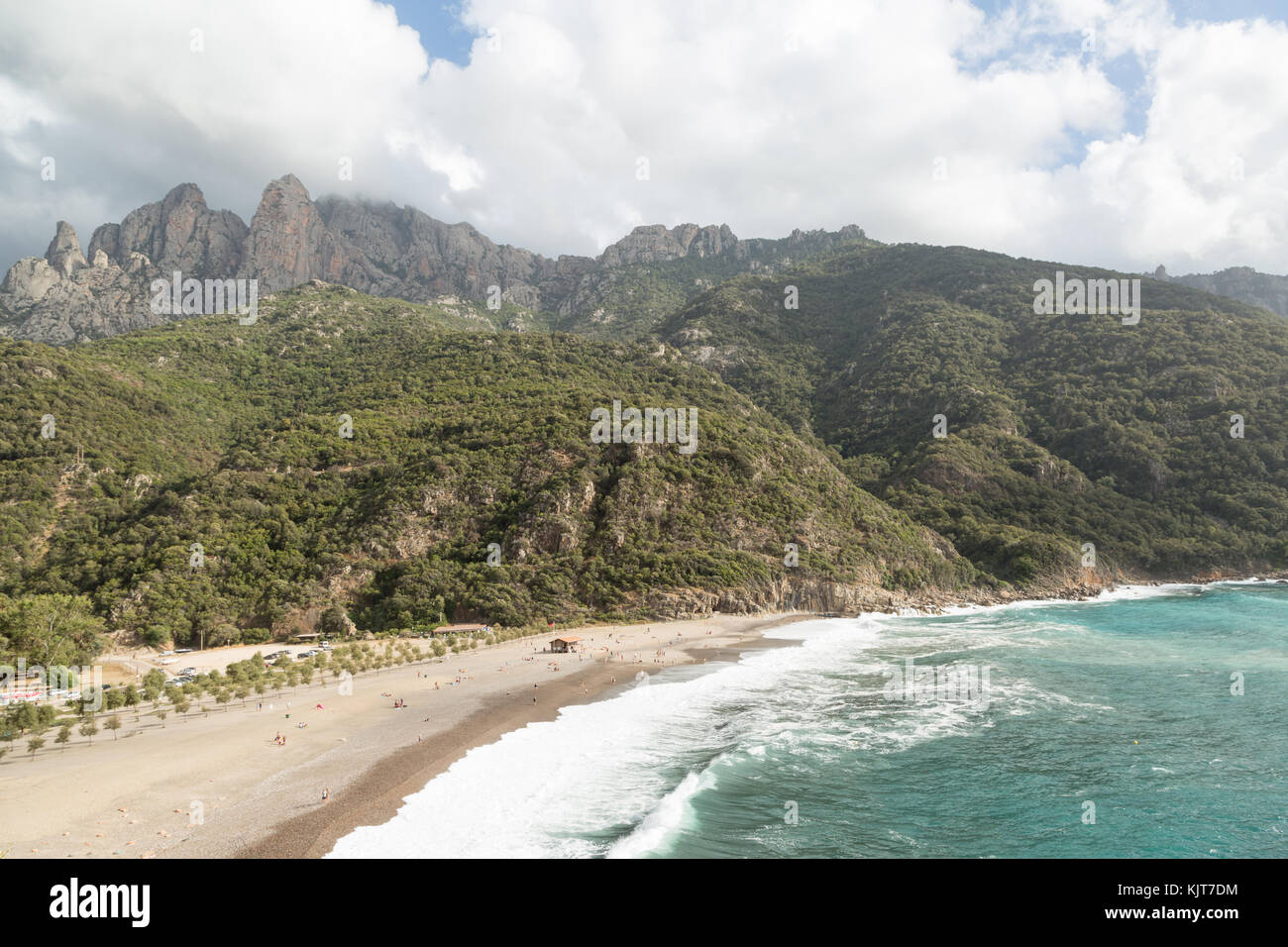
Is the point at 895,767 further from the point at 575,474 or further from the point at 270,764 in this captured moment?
the point at 575,474

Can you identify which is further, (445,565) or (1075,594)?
(1075,594)

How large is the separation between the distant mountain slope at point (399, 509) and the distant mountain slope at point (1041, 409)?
→ 22.6 m

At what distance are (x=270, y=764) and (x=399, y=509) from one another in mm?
47497

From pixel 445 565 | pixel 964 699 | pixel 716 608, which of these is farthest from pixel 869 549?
pixel 445 565

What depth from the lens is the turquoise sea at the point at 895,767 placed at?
2014cm

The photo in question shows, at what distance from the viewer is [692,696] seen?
39062mm

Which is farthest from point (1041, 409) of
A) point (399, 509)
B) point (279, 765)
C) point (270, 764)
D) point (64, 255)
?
point (64, 255)

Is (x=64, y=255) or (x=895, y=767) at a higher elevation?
(x=64, y=255)

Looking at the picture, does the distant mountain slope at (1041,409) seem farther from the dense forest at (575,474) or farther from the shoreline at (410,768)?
the shoreline at (410,768)

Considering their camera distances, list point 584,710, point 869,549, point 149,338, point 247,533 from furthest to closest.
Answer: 1. point 149,338
2. point 869,549
3. point 247,533
4. point 584,710

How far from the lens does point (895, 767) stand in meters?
26.9

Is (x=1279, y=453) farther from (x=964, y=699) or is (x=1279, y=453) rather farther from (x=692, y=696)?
(x=692, y=696)

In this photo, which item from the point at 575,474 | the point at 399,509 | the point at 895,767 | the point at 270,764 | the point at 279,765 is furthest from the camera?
the point at 575,474
